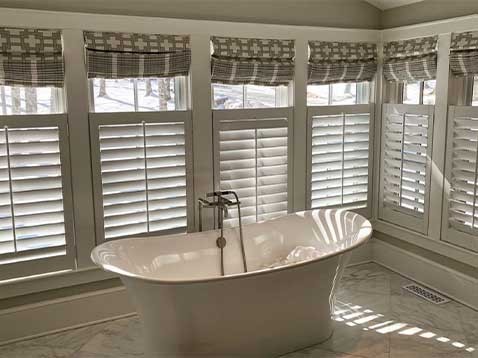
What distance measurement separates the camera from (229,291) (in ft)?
9.02

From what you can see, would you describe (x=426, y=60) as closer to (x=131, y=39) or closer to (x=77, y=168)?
(x=131, y=39)

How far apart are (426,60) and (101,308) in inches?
122

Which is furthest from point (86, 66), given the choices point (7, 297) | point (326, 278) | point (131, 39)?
point (326, 278)

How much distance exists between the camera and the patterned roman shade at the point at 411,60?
3.88m

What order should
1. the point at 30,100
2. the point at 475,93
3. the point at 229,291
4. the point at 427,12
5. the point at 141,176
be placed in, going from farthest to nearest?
the point at 427,12 → the point at 475,93 → the point at 141,176 → the point at 30,100 → the point at 229,291

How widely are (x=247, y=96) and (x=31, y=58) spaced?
5.28 ft

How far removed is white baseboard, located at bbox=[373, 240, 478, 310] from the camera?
3.75 metres

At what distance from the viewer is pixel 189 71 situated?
3.60 m

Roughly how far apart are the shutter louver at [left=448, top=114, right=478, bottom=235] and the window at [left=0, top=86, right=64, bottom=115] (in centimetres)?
284

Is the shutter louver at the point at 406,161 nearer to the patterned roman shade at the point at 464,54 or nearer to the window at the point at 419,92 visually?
the window at the point at 419,92

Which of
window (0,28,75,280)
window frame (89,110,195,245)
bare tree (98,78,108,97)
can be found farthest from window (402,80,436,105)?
window (0,28,75,280)

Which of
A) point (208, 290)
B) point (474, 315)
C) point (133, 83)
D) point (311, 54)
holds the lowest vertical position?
point (474, 315)

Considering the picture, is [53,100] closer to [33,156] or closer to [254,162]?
[33,156]

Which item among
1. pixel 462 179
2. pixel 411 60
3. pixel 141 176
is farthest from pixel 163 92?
pixel 462 179
